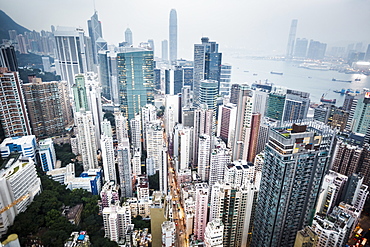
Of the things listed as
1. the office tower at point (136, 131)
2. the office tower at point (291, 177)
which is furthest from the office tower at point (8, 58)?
the office tower at point (291, 177)

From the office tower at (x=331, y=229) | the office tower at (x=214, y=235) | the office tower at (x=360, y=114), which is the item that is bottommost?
the office tower at (x=331, y=229)

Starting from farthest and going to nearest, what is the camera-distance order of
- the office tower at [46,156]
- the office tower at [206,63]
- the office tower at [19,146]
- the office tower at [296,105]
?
the office tower at [206,63] < the office tower at [296,105] < the office tower at [46,156] < the office tower at [19,146]

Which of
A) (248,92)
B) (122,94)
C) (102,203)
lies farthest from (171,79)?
(102,203)

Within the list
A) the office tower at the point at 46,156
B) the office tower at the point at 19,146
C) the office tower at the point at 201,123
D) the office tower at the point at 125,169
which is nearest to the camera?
the office tower at the point at 19,146

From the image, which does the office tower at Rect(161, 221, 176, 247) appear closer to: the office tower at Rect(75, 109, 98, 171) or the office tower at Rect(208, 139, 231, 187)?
the office tower at Rect(208, 139, 231, 187)

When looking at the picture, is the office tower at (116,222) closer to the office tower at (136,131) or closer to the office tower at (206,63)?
the office tower at (136,131)

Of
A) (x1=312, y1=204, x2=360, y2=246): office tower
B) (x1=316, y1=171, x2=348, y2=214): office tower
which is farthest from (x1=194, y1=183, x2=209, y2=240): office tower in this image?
(x1=316, y1=171, x2=348, y2=214): office tower

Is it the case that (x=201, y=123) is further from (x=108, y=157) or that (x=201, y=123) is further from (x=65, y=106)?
(x=65, y=106)
